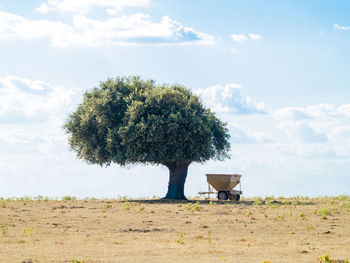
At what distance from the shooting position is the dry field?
20750mm

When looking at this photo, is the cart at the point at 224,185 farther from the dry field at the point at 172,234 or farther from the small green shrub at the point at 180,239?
the small green shrub at the point at 180,239

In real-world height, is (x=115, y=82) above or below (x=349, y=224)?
above

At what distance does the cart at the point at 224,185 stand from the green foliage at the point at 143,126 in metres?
2.23

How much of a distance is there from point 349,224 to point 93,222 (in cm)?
1557

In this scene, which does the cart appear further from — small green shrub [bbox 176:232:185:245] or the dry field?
small green shrub [bbox 176:232:185:245]

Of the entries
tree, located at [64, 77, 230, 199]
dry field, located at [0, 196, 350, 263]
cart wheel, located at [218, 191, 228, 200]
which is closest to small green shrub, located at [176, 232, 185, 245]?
dry field, located at [0, 196, 350, 263]

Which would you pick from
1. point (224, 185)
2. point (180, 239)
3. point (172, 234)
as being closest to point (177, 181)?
point (224, 185)

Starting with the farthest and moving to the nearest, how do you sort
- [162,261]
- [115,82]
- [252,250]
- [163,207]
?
1. [115,82]
2. [163,207]
3. [252,250]
4. [162,261]

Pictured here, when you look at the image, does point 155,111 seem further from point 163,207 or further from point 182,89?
point 163,207

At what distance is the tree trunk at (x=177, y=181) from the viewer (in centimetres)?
5138

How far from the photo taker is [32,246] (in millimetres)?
23016

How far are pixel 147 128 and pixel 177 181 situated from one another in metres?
7.32

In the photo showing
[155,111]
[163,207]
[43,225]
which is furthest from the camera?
[155,111]

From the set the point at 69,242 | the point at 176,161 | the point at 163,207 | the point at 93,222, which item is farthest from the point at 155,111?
the point at 69,242
